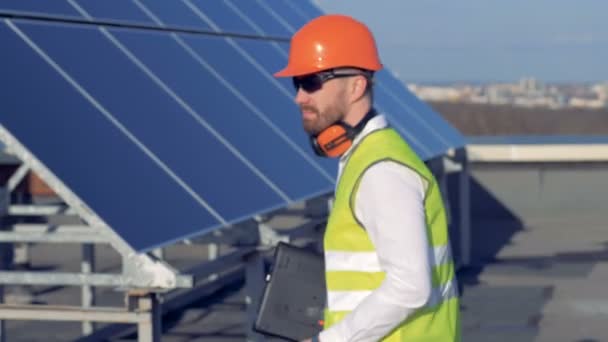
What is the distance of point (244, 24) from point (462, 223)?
20.6 ft

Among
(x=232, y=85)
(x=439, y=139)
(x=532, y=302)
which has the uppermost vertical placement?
(x=232, y=85)

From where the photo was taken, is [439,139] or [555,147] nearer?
[439,139]

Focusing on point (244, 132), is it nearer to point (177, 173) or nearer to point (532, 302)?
point (177, 173)

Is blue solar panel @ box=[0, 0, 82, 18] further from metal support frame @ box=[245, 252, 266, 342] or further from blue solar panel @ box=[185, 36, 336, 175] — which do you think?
metal support frame @ box=[245, 252, 266, 342]

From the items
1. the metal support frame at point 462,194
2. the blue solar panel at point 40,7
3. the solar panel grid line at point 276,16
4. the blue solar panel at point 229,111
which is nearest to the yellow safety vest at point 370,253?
the blue solar panel at point 40,7

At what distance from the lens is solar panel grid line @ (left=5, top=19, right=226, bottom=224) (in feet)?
23.2

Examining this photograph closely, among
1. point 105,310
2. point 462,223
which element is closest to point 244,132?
point 105,310

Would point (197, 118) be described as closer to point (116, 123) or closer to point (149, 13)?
point (116, 123)

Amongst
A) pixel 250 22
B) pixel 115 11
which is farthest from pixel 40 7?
pixel 250 22

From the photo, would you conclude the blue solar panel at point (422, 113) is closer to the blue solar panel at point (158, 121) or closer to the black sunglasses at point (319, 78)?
the blue solar panel at point (158, 121)

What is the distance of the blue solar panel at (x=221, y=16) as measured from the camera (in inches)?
431

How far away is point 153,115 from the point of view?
25.3 feet

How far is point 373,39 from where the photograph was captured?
3857mm

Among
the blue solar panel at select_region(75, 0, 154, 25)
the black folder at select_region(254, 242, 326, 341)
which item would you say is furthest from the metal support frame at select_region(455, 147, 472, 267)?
the black folder at select_region(254, 242, 326, 341)
